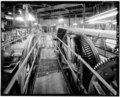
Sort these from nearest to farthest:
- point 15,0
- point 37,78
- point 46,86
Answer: point 15,0 → point 46,86 → point 37,78

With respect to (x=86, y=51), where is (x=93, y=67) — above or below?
below

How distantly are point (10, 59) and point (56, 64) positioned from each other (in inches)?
59.3

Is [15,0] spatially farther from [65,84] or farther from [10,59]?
[10,59]

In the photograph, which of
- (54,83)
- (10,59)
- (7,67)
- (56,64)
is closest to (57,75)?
(54,83)

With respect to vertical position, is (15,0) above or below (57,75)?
above

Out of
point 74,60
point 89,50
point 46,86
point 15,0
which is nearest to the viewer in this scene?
point 15,0

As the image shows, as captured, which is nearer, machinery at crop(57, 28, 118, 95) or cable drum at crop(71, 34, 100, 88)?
machinery at crop(57, 28, 118, 95)

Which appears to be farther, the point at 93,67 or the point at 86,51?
the point at 86,51

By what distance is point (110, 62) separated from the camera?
158 centimetres

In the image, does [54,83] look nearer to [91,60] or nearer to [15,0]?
[91,60]

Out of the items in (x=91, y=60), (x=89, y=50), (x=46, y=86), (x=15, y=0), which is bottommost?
(x=46, y=86)

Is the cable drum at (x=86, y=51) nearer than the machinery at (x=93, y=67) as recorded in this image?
No

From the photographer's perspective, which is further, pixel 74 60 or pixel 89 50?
pixel 74 60

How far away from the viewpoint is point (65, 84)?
2.54m
